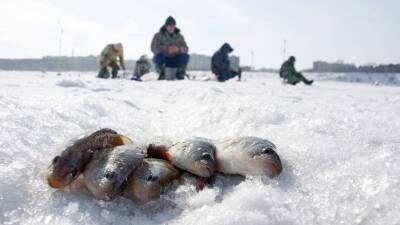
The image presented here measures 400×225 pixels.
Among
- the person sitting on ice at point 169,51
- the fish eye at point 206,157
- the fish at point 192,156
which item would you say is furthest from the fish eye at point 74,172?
the person sitting on ice at point 169,51

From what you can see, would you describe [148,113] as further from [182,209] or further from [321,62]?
[321,62]

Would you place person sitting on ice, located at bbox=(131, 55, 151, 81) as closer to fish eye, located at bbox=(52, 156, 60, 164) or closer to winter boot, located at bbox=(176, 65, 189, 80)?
winter boot, located at bbox=(176, 65, 189, 80)

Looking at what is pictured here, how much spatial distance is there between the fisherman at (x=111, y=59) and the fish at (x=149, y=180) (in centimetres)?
1188

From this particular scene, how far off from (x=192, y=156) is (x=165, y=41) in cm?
1056

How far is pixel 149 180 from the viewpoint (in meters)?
2.32

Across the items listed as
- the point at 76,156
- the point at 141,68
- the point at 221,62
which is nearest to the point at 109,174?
the point at 76,156

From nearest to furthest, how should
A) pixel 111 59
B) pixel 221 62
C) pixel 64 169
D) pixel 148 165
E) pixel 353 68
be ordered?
1. pixel 64 169
2. pixel 148 165
3. pixel 221 62
4. pixel 111 59
5. pixel 353 68

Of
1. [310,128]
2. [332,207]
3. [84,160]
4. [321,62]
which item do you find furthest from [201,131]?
[321,62]

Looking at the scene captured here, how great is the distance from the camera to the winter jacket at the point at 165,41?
504 inches

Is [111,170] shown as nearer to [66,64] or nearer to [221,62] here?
[221,62]

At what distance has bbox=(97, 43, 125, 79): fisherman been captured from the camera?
46.0 feet

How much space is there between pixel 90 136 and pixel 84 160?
215 mm

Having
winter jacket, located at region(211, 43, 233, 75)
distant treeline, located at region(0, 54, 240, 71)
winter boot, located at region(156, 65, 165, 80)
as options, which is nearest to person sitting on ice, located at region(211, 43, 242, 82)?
winter jacket, located at region(211, 43, 233, 75)

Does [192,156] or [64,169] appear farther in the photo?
[192,156]
